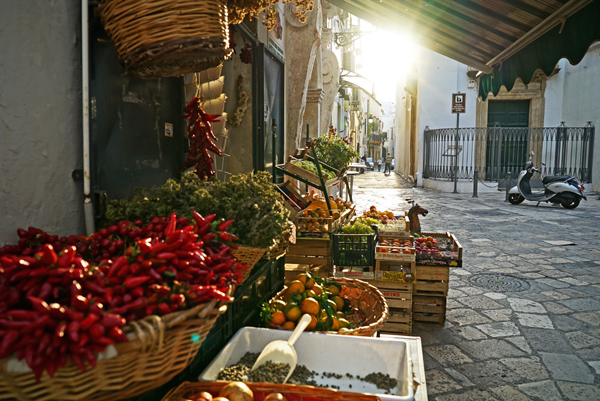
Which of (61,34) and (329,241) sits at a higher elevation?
(61,34)

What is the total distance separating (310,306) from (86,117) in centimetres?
161

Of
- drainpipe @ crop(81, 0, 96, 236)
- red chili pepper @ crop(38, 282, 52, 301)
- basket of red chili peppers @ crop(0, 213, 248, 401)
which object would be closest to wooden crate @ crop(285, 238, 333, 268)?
drainpipe @ crop(81, 0, 96, 236)

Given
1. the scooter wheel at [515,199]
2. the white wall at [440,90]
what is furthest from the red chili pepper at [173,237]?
the white wall at [440,90]

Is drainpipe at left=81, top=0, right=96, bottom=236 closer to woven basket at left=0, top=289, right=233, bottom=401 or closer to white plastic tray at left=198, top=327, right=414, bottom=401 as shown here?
white plastic tray at left=198, top=327, right=414, bottom=401

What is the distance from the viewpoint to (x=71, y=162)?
232 cm

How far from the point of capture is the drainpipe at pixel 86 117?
7.60ft

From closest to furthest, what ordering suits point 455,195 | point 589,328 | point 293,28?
point 589,328 → point 293,28 → point 455,195

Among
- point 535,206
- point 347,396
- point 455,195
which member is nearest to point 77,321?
point 347,396

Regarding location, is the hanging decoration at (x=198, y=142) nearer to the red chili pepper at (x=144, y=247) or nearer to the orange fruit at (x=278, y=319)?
the orange fruit at (x=278, y=319)

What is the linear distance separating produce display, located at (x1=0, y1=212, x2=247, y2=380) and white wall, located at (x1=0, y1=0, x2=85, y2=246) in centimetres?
40

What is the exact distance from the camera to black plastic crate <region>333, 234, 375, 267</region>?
14.0ft

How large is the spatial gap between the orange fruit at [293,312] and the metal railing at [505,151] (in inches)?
634

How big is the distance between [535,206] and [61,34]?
13.5 meters

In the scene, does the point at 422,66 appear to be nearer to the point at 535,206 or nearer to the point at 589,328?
the point at 535,206
